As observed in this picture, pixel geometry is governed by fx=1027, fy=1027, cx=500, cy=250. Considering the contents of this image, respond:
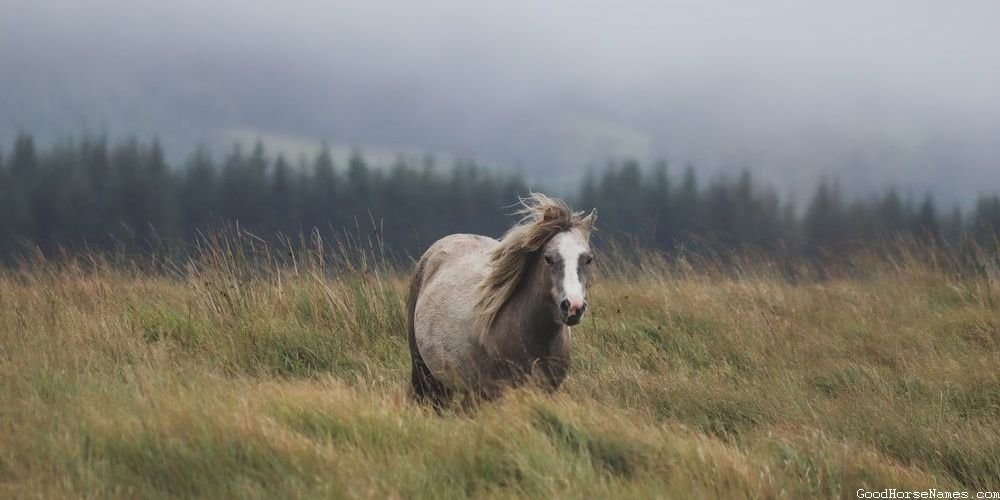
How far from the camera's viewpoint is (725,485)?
4.29 m

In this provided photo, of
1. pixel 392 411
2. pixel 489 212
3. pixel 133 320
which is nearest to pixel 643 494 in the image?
pixel 392 411

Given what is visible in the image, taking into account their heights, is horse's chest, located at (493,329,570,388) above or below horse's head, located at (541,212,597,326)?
below

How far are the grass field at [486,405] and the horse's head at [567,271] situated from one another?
451mm

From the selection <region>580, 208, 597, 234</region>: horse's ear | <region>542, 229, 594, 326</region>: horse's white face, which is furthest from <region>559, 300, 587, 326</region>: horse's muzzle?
<region>580, 208, 597, 234</region>: horse's ear

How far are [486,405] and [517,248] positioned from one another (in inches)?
40.3

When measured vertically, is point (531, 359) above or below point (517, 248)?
below

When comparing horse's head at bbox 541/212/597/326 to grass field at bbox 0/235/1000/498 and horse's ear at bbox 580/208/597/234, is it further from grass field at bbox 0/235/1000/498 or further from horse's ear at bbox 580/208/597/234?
grass field at bbox 0/235/1000/498

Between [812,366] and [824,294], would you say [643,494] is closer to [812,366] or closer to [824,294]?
[812,366]

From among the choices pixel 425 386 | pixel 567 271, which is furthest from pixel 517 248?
pixel 425 386

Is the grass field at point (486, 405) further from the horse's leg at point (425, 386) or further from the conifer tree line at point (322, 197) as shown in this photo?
the conifer tree line at point (322, 197)

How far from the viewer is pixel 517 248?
571cm

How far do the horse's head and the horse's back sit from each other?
584mm

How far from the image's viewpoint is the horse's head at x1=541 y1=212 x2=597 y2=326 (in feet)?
16.9

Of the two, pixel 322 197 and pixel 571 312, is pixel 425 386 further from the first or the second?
pixel 322 197
